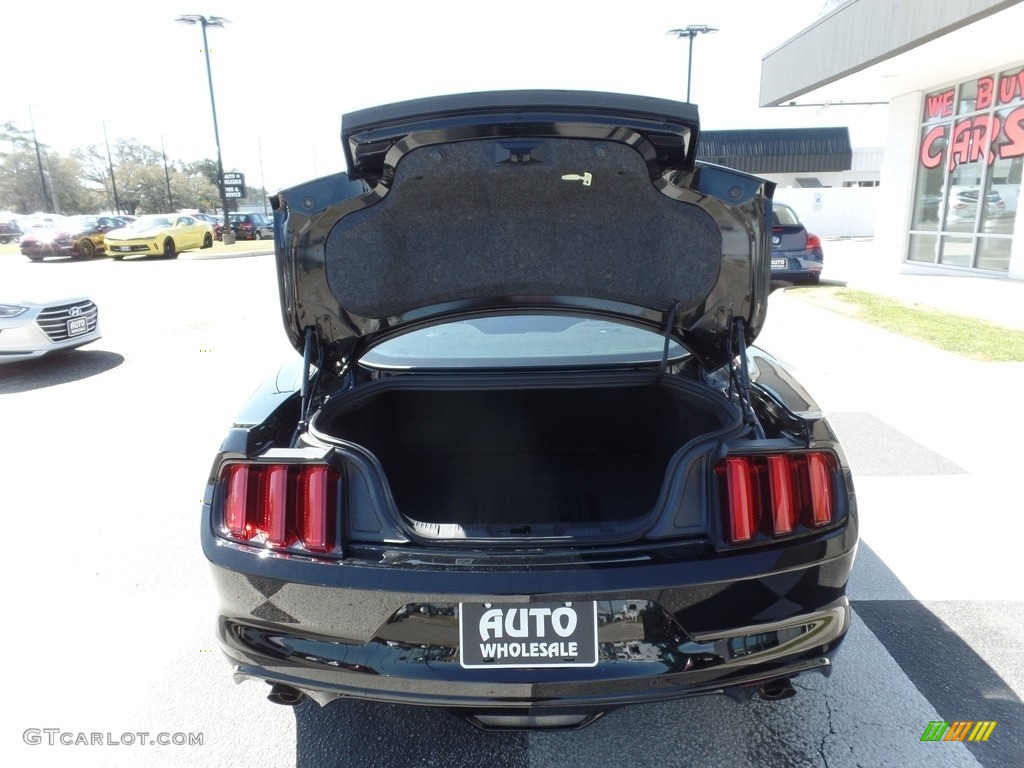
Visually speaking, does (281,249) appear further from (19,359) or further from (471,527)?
(19,359)

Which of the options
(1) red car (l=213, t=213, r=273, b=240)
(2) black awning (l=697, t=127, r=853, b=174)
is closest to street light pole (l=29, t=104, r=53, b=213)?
(1) red car (l=213, t=213, r=273, b=240)

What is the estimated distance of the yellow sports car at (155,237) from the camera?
2342 centimetres

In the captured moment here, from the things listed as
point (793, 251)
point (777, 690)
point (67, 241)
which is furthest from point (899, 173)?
point (67, 241)

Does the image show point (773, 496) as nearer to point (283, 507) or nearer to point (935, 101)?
point (283, 507)

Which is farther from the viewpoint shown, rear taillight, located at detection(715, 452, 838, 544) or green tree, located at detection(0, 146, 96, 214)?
green tree, located at detection(0, 146, 96, 214)

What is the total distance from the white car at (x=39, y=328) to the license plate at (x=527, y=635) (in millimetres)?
7142

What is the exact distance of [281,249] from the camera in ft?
7.36

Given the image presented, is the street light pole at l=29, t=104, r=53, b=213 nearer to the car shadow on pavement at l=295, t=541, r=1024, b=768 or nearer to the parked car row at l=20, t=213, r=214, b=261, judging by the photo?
the parked car row at l=20, t=213, r=214, b=261

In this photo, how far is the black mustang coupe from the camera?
176 cm

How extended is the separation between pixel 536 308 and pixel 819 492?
3.61 ft

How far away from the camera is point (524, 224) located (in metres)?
2.37

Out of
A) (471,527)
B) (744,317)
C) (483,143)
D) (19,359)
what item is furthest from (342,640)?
(19,359)

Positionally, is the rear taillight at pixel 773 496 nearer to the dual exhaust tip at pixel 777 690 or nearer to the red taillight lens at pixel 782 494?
the red taillight lens at pixel 782 494

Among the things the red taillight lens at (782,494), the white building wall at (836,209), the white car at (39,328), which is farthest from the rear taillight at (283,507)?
the white building wall at (836,209)
